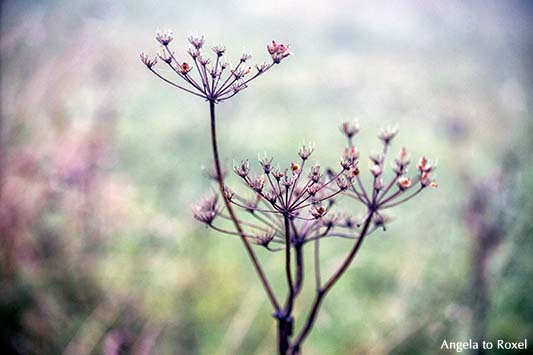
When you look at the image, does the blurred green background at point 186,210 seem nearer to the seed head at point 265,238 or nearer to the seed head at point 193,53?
the seed head at point 265,238

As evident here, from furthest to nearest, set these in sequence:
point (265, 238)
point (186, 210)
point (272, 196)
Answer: point (186, 210), point (265, 238), point (272, 196)

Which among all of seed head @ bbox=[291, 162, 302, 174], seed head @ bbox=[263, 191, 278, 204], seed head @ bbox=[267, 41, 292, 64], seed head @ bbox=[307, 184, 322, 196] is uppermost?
seed head @ bbox=[267, 41, 292, 64]

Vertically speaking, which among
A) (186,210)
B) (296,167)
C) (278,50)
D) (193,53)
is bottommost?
(296,167)

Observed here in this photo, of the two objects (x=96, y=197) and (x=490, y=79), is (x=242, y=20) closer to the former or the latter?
(x=490, y=79)

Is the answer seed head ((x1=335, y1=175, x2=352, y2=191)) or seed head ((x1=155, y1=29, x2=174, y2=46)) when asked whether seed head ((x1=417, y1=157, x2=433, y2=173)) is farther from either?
seed head ((x1=155, y1=29, x2=174, y2=46))

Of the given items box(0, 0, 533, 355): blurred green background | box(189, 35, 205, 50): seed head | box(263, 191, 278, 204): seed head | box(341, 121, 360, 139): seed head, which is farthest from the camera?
box(0, 0, 533, 355): blurred green background

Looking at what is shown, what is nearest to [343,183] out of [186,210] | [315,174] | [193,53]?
[315,174]

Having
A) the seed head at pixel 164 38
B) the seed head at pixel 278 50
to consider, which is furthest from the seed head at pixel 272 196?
the seed head at pixel 164 38

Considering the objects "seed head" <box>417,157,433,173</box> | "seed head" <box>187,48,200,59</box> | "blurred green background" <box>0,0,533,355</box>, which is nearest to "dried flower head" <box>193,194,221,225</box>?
"seed head" <box>187,48,200,59</box>

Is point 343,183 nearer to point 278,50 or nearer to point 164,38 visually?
point 278,50
